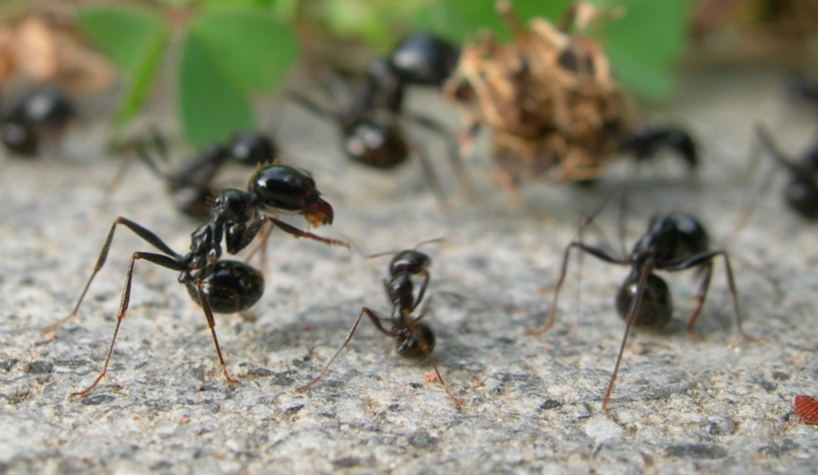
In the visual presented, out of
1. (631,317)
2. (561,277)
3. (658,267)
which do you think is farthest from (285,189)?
(658,267)

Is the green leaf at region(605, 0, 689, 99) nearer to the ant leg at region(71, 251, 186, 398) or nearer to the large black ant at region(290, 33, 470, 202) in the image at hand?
the large black ant at region(290, 33, 470, 202)

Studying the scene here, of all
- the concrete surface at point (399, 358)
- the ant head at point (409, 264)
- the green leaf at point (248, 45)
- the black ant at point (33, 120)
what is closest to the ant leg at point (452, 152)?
the concrete surface at point (399, 358)

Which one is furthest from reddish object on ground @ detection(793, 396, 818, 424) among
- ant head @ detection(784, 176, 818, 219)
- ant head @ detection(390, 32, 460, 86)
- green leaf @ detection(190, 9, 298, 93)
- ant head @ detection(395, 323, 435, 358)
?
green leaf @ detection(190, 9, 298, 93)

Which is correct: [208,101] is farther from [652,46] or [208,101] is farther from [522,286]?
[652,46]

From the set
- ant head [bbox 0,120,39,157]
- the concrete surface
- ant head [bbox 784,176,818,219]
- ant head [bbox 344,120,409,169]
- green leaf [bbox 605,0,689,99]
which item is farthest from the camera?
green leaf [bbox 605,0,689,99]

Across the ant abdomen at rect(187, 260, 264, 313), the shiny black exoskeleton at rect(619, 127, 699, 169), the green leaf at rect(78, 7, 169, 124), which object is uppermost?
the green leaf at rect(78, 7, 169, 124)

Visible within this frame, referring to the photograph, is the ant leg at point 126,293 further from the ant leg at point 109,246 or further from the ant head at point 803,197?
the ant head at point 803,197

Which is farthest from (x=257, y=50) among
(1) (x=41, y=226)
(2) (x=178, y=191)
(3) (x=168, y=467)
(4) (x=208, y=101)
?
(3) (x=168, y=467)

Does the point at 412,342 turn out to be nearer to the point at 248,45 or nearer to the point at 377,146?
the point at 377,146
